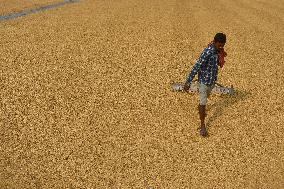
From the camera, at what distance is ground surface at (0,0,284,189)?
6.91 metres

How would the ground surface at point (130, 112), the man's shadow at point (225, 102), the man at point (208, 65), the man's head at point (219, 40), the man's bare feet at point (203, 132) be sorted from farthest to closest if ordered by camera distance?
the man's shadow at point (225, 102), the man's bare feet at point (203, 132), the man at point (208, 65), the man's head at point (219, 40), the ground surface at point (130, 112)

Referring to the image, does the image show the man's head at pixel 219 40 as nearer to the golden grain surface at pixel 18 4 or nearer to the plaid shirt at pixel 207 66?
the plaid shirt at pixel 207 66

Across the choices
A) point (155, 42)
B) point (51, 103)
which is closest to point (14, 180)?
point (51, 103)

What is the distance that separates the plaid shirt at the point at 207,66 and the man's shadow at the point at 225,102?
4.16 ft

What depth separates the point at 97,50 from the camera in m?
13.1

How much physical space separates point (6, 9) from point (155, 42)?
9.71 meters

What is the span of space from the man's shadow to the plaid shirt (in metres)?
1.27

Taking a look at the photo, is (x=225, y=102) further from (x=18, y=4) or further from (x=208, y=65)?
(x=18, y=4)

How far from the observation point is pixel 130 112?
885 cm

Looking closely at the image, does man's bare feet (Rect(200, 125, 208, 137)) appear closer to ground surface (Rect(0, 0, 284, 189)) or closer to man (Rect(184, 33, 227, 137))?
man (Rect(184, 33, 227, 137))

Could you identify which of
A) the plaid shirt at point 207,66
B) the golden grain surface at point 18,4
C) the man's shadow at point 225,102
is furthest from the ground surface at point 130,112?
the golden grain surface at point 18,4

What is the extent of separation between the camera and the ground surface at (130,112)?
691cm

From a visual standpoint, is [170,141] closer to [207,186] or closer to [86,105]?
[207,186]

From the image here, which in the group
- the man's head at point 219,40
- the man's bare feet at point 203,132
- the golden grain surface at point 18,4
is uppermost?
the man's head at point 219,40
